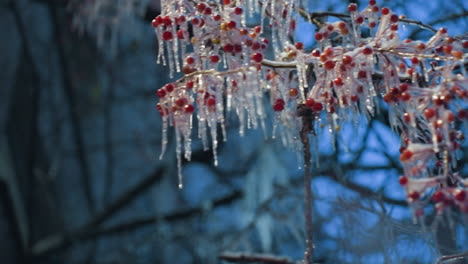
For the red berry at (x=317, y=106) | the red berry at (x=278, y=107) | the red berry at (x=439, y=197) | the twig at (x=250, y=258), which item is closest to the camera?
the red berry at (x=439, y=197)

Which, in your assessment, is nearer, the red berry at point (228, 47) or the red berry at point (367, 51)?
the red berry at point (367, 51)

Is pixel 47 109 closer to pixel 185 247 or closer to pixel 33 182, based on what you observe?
pixel 33 182

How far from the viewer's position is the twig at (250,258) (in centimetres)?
297

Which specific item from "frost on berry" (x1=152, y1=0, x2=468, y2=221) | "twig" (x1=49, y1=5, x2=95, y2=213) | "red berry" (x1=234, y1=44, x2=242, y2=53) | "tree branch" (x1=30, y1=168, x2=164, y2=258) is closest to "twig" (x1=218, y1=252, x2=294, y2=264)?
"frost on berry" (x1=152, y1=0, x2=468, y2=221)

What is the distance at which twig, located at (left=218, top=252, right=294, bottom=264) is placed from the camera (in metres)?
2.97

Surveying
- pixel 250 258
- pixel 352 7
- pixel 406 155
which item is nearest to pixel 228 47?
pixel 352 7

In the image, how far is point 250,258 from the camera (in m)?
2.97

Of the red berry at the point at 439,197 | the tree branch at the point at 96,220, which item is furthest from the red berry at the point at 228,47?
the tree branch at the point at 96,220

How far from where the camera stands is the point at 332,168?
3.88 m

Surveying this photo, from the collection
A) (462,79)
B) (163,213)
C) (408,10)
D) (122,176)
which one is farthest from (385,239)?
(122,176)

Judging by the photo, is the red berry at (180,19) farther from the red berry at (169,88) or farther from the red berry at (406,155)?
the red berry at (406,155)

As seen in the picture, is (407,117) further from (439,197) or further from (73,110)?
(73,110)

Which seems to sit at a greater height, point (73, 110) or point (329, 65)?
point (73, 110)

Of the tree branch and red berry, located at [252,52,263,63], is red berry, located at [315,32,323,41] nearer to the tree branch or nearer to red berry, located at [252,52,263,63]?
red berry, located at [252,52,263,63]
